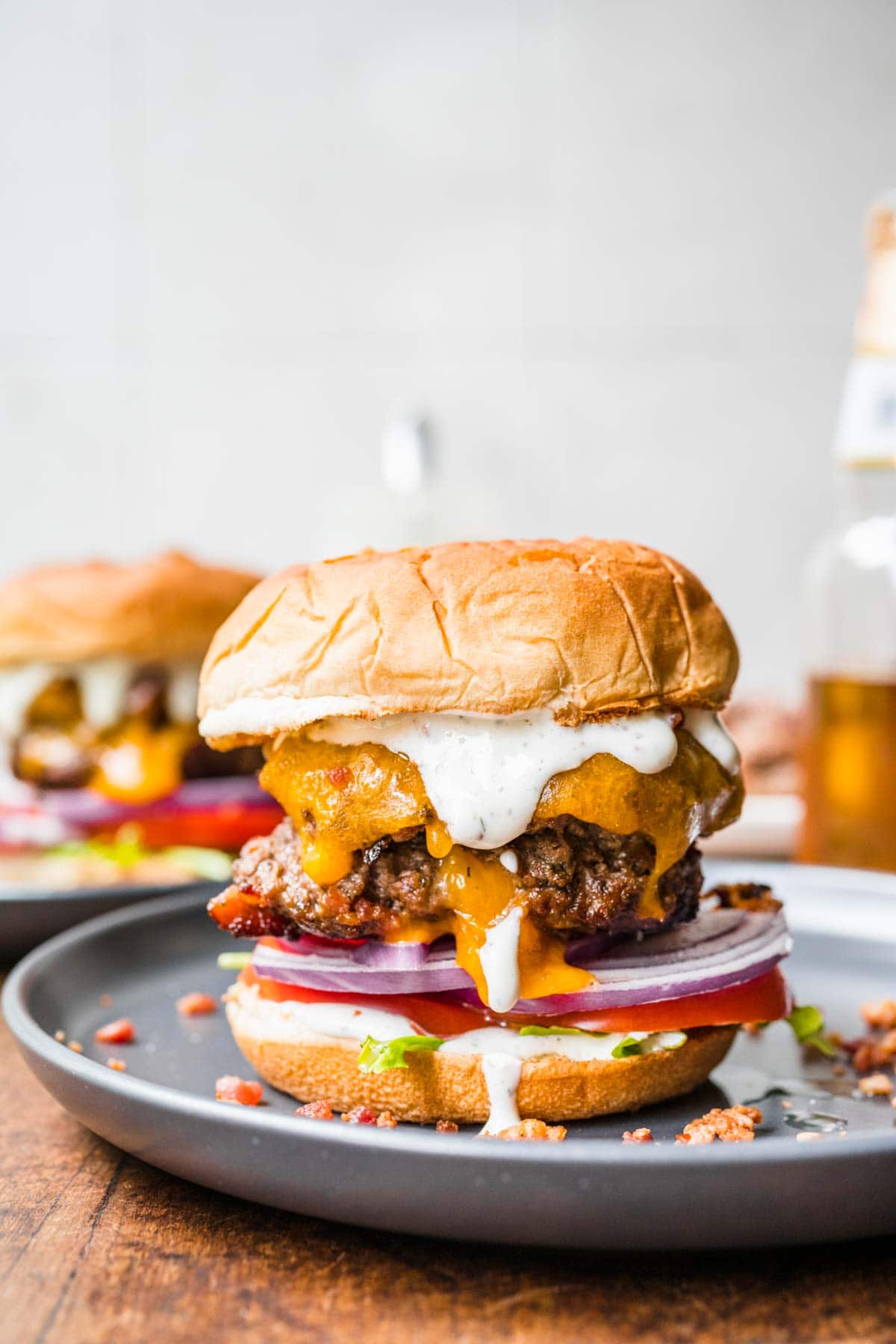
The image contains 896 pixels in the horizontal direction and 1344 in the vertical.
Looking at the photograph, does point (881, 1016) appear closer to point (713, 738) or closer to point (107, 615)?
point (713, 738)

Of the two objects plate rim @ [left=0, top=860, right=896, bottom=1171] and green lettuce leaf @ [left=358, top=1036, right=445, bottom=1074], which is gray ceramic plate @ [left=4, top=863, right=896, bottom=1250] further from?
green lettuce leaf @ [left=358, top=1036, right=445, bottom=1074]

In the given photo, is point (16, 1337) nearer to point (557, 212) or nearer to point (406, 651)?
point (406, 651)

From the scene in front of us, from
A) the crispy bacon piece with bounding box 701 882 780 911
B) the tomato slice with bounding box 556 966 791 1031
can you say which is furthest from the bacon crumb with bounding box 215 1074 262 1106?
the crispy bacon piece with bounding box 701 882 780 911

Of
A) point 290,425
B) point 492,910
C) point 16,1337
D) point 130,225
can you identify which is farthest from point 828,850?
point 130,225

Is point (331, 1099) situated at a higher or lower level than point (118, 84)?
lower

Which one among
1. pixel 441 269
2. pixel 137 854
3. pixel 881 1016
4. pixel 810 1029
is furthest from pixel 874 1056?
pixel 441 269

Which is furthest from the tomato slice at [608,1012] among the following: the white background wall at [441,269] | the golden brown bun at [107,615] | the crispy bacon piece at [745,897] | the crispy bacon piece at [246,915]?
the white background wall at [441,269]
